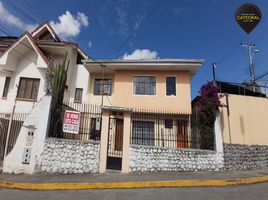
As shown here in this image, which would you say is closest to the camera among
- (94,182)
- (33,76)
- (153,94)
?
(94,182)

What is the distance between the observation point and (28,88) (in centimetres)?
1642

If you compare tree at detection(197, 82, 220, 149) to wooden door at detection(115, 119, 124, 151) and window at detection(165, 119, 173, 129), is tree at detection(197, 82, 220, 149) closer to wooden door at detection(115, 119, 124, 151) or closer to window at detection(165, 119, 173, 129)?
window at detection(165, 119, 173, 129)

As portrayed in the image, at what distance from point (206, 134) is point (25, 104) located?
13.3 metres

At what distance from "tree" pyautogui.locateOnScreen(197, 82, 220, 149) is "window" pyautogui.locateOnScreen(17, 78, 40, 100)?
12.5 metres

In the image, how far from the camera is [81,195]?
20.2 ft

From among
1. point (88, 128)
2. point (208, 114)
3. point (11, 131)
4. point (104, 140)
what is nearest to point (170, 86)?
point (208, 114)

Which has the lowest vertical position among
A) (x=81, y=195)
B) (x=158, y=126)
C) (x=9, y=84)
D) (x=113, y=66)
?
(x=81, y=195)

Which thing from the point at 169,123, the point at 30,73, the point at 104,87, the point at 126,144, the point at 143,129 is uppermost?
the point at 30,73

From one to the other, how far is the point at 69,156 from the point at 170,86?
9005 mm

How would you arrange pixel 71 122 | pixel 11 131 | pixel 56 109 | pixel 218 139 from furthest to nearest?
pixel 218 139 → pixel 56 109 → pixel 71 122 → pixel 11 131

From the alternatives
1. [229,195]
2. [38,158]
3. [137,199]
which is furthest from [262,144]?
[38,158]

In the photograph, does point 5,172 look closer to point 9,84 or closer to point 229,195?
point 229,195

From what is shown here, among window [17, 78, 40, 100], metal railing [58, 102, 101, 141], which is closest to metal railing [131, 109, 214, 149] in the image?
metal railing [58, 102, 101, 141]

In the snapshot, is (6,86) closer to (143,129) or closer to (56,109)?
(56,109)
